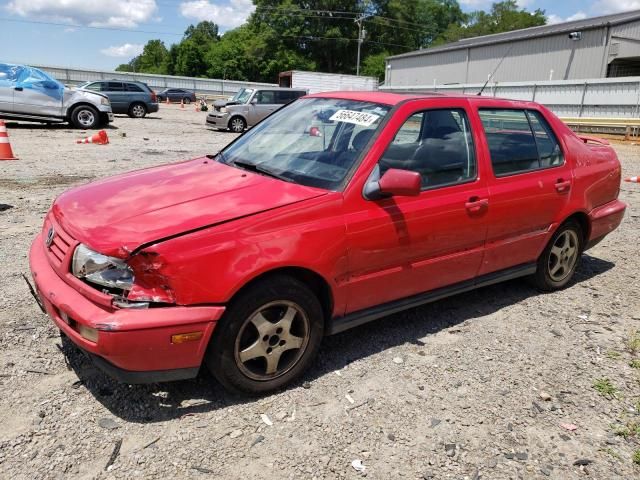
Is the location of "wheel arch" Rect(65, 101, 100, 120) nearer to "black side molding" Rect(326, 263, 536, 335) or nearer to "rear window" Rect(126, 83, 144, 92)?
"rear window" Rect(126, 83, 144, 92)

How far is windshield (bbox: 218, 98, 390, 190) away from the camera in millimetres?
3357

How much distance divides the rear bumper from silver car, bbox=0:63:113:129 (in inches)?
599

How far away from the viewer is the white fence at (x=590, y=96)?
2048 centimetres

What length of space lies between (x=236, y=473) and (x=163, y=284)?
0.94m

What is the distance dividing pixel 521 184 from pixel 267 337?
2375mm

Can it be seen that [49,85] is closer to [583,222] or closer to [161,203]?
[161,203]

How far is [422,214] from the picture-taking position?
350cm

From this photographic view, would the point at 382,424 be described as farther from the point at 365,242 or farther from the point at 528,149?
the point at 528,149

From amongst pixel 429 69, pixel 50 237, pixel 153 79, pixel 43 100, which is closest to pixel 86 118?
pixel 43 100

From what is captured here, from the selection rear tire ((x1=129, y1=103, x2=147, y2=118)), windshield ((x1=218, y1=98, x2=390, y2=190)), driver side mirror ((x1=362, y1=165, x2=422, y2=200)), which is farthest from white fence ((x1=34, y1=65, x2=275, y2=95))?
driver side mirror ((x1=362, y1=165, x2=422, y2=200))

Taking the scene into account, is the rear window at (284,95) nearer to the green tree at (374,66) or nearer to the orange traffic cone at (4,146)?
the orange traffic cone at (4,146)

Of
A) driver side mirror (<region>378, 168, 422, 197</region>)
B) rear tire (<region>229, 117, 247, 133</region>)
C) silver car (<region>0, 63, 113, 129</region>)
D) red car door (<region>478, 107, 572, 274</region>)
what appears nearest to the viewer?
driver side mirror (<region>378, 168, 422, 197</region>)

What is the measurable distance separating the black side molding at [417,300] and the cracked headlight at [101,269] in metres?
1.25

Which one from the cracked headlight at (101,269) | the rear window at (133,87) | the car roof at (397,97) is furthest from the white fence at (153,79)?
the cracked headlight at (101,269)
